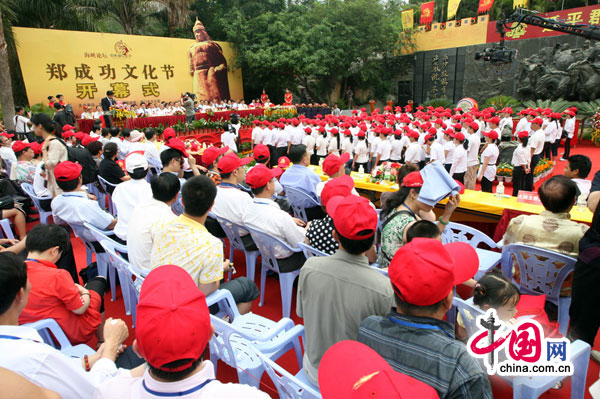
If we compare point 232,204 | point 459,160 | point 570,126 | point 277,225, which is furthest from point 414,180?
point 570,126

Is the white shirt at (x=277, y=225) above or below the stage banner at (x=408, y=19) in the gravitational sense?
below

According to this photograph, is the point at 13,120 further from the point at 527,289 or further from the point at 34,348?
the point at 527,289

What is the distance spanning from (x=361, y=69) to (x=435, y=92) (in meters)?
4.64

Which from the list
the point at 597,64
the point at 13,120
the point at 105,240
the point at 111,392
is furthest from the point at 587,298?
the point at 597,64

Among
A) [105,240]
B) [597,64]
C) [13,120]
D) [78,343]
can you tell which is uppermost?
[597,64]

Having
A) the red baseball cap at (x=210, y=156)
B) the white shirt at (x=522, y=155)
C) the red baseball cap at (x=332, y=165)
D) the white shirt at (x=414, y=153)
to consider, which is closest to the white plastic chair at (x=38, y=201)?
the red baseball cap at (x=210, y=156)

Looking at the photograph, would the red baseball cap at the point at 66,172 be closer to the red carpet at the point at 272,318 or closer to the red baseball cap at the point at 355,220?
the red carpet at the point at 272,318

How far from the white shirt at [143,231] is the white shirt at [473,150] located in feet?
20.8

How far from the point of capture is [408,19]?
20.6 meters

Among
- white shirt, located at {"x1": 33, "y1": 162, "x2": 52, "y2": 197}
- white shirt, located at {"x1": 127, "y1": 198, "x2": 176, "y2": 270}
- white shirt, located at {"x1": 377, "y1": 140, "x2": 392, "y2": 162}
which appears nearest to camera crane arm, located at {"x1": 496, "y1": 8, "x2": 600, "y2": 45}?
white shirt, located at {"x1": 377, "y1": 140, "x2": 392, "y2": 162}

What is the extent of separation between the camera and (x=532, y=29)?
53.8 feet

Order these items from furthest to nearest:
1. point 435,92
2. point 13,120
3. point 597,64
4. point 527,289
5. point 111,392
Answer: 1. point 435,92
2. point 597,64
3. point 13,120
4. point 527,289
5. point 111,392

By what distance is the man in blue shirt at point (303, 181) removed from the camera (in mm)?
4516

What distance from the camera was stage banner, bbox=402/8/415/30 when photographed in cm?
2036
